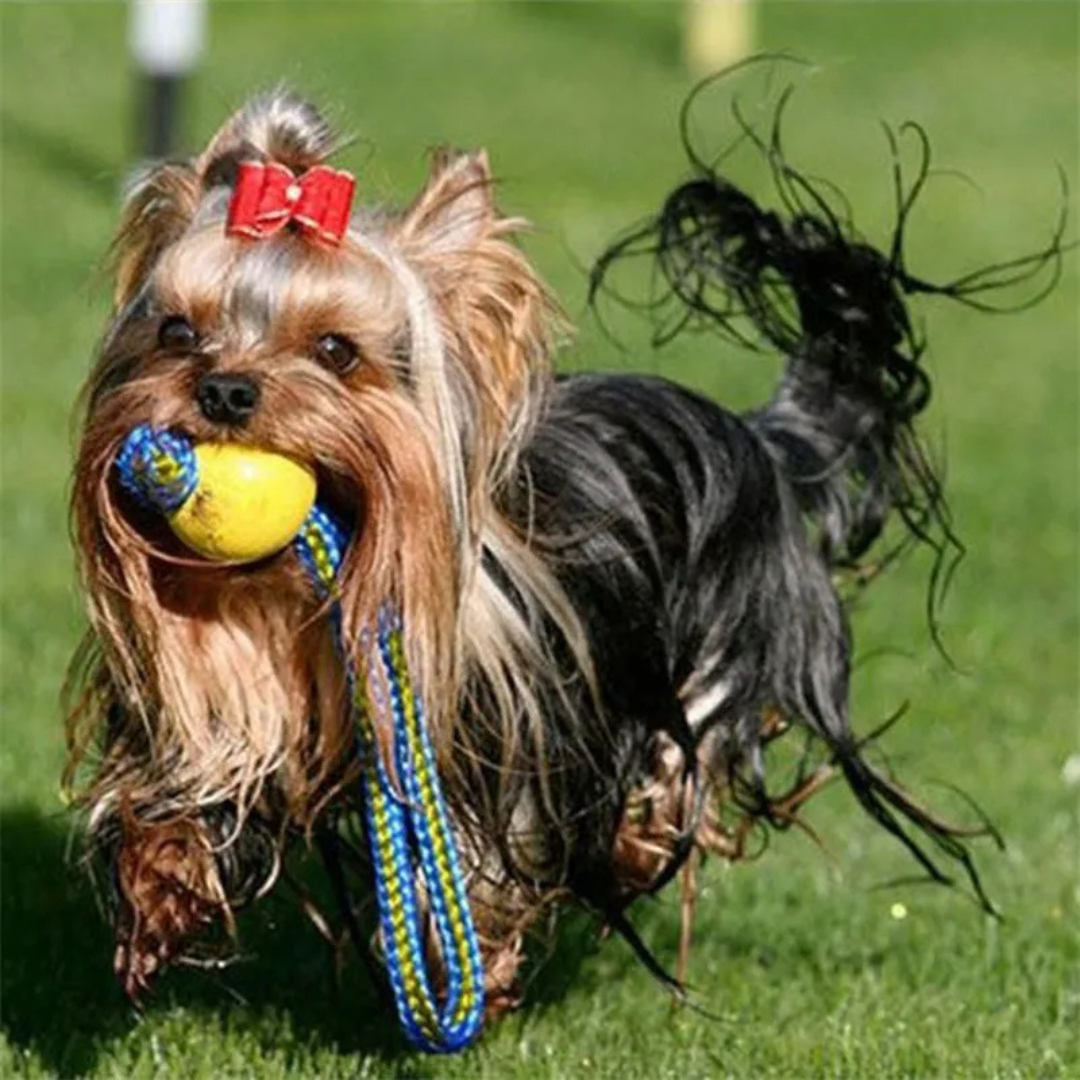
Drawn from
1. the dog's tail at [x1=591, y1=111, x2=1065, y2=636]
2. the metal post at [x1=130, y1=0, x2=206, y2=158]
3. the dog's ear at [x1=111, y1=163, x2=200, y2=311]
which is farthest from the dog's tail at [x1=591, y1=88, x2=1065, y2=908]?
the metal post at [x1=130, y1=0, x2=206, y2=158]

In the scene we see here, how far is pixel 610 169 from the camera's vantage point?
631 inches

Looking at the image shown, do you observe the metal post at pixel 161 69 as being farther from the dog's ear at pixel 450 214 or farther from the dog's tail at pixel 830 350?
the dog's ear at pixel 450 214

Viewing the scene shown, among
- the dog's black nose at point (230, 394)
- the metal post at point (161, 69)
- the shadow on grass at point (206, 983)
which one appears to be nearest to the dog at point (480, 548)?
the dog's black nose at point (230, 394)

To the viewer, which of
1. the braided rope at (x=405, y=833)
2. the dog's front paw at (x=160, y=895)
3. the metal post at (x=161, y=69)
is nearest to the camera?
the braided rope at (x=405, y=833)

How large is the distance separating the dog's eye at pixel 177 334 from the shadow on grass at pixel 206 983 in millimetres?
1080

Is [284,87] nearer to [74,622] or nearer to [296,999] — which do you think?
[296,999]

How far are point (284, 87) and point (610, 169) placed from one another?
11.6m

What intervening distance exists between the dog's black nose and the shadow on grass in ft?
3.76

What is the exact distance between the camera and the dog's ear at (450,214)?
436 centimetres

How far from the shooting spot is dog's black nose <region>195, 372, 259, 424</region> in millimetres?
4035

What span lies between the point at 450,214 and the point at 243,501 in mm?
551

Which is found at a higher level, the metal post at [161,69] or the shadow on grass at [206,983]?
the shadow on grass at [206,983]

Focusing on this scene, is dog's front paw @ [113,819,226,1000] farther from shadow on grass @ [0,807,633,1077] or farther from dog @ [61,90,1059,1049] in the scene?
shadow on grass @ [0,807,633,1077]

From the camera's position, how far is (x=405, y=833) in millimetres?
4582
